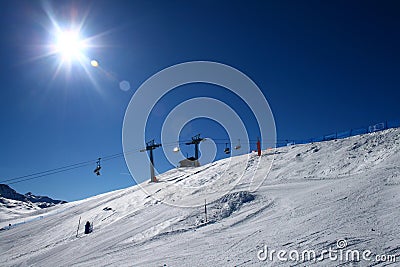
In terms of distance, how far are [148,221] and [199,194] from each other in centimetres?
505

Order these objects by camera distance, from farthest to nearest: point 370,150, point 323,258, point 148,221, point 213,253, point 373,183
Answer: point 370,150 → point 148,221 → point 373,183 → point 213,253 → point 323,258

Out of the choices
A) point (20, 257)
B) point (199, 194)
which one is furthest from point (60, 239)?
point (199, 194)

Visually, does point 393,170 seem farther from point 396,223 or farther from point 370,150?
point 396,223

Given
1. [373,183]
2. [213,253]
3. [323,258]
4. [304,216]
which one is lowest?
[323,258]

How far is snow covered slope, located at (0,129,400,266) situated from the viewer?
8461 mm

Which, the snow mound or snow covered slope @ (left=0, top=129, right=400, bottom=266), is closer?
snow covered slope @ (left=0, top=129, right=400, bottom=266)

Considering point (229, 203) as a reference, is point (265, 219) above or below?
below

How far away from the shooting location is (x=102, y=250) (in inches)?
516

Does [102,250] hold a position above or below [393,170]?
below

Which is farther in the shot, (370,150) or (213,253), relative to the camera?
(370,150)

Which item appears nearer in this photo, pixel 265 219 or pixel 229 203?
pixel 265 219

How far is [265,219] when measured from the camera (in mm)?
11797

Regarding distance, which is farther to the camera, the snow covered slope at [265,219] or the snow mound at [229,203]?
the snow mound at [229,203]

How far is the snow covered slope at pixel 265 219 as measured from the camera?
8461 mm
